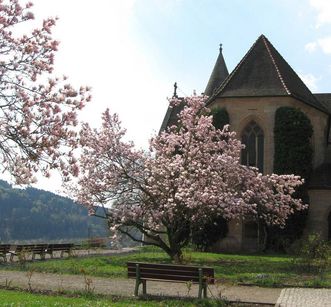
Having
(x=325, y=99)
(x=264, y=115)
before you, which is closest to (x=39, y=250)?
(x=264, y=115)

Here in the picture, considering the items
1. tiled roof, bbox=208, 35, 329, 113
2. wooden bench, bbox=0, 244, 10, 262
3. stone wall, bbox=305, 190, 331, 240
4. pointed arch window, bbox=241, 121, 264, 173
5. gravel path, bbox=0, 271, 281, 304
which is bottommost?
gravel path, bbox=0, 271, 281, 304

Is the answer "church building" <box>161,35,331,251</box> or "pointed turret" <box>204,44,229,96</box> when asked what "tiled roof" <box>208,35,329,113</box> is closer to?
"church building" <box>161,35,331,251</box>

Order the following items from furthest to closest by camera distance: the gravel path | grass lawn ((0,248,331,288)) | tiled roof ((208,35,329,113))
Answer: tiled roof ((208,35,329,113))
grass lawn ((0,248,331,288))
the gravel path

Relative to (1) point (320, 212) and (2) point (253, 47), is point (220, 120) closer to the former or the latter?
(2) point (253, 47)

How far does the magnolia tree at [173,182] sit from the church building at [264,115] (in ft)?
22.3

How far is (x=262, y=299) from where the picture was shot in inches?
515

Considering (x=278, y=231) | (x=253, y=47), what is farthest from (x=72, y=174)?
(x=253, y=47)

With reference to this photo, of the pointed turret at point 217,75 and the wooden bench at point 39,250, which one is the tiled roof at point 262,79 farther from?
the wooden bench at point 39,250

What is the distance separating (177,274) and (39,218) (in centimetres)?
16299

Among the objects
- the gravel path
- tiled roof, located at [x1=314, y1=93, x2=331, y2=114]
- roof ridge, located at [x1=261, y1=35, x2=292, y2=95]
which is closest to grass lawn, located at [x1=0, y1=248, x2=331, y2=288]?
the gravel path

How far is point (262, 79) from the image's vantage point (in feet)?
109

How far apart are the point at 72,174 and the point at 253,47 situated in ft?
86.3

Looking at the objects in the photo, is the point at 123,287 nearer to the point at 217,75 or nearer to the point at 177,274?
the point at 177,274

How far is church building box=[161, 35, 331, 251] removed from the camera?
31.4 m
